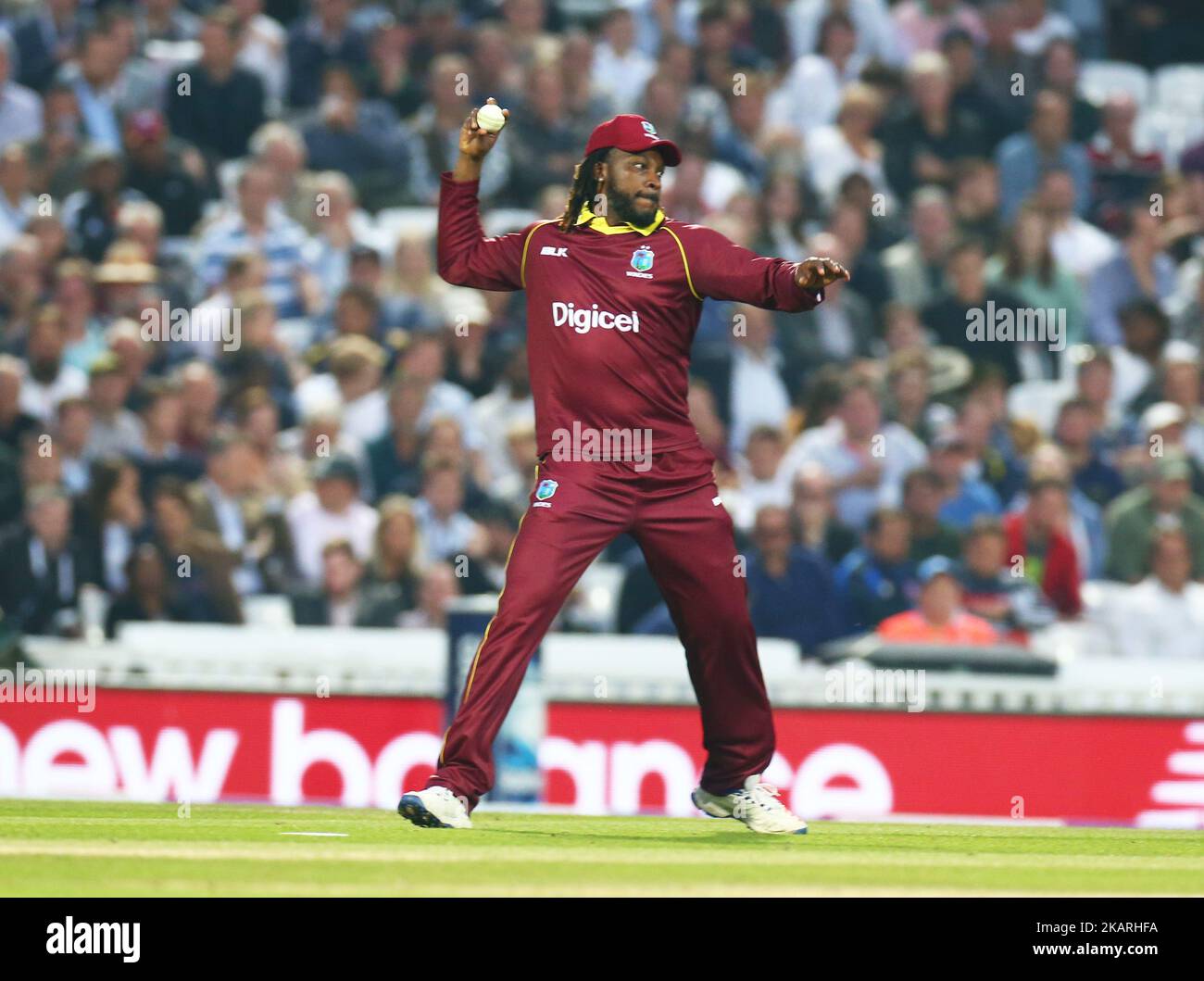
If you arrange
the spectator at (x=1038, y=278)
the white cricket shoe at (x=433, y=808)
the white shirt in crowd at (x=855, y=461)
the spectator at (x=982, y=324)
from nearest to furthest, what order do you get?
the white cricket shoe at (x=433, y=808), the white shirt in crowd at (x=855, y=461), the spectator at (x=982, y=324), the spectator at (x=1038, y=278)

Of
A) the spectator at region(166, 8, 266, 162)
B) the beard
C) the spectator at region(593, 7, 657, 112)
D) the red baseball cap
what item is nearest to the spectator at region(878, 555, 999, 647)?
the beard

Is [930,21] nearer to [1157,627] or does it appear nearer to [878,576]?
[878,576]

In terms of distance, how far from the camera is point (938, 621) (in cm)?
1204

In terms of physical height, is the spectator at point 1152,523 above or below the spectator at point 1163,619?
above

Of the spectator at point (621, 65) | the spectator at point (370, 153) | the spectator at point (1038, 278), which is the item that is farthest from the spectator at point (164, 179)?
the spectator at point (1038, 278)

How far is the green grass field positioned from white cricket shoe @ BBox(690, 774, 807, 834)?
6 cm

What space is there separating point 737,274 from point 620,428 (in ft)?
2.15

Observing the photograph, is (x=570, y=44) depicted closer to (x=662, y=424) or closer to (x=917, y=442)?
(x=917, y=442)

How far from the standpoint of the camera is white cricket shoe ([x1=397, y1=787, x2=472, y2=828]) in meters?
7.65

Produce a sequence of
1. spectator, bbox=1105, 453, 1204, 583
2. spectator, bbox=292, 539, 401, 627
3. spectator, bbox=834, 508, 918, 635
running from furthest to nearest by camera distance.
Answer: spectator, bbox=1105, 453, 1204, 583
spectator, bbox=834, 508, 918, 635
spectator, bbox=292, 539, 401, 627

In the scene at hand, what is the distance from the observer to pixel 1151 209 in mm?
16156

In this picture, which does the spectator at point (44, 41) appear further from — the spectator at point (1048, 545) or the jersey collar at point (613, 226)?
the jersey collar at point (613, 226)

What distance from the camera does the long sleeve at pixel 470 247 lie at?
814cm

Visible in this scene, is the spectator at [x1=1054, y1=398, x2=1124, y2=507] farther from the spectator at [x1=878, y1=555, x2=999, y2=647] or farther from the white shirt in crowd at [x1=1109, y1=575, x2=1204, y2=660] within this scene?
the spectator at [x1=878, y1=555, x2=999, y2=647]
